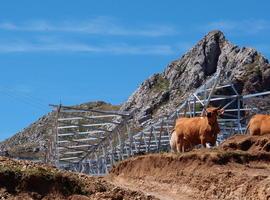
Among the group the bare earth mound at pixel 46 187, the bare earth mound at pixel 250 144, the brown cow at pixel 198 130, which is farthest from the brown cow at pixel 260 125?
the bare earth mound at pixel 46 187

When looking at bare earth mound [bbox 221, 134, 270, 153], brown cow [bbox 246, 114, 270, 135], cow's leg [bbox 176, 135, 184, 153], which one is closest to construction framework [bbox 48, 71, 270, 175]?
cow's leg [bbox 176, 135, 184, 153]

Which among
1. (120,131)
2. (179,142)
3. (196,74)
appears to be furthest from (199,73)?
(179,142)

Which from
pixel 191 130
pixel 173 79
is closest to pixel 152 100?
pixel 173 79

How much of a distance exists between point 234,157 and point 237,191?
2.75 m

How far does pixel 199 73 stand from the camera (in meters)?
164

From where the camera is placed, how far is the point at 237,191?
22.1 meters

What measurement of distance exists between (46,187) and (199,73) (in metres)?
148

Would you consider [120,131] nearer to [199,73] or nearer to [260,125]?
[260,125]

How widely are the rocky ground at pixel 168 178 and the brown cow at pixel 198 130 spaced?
2.11 m

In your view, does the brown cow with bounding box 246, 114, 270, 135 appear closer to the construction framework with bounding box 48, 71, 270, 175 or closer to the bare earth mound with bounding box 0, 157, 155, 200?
the bare earth mound with bounding box 0, 157, 155, 200

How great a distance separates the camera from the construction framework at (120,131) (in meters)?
50.4

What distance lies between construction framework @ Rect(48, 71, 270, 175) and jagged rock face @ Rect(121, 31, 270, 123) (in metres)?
63.5

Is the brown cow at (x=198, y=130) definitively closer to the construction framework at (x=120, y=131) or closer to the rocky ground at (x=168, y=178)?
the rocky ground at (x=168, y=178)

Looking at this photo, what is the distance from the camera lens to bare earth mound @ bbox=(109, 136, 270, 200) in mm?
22188
